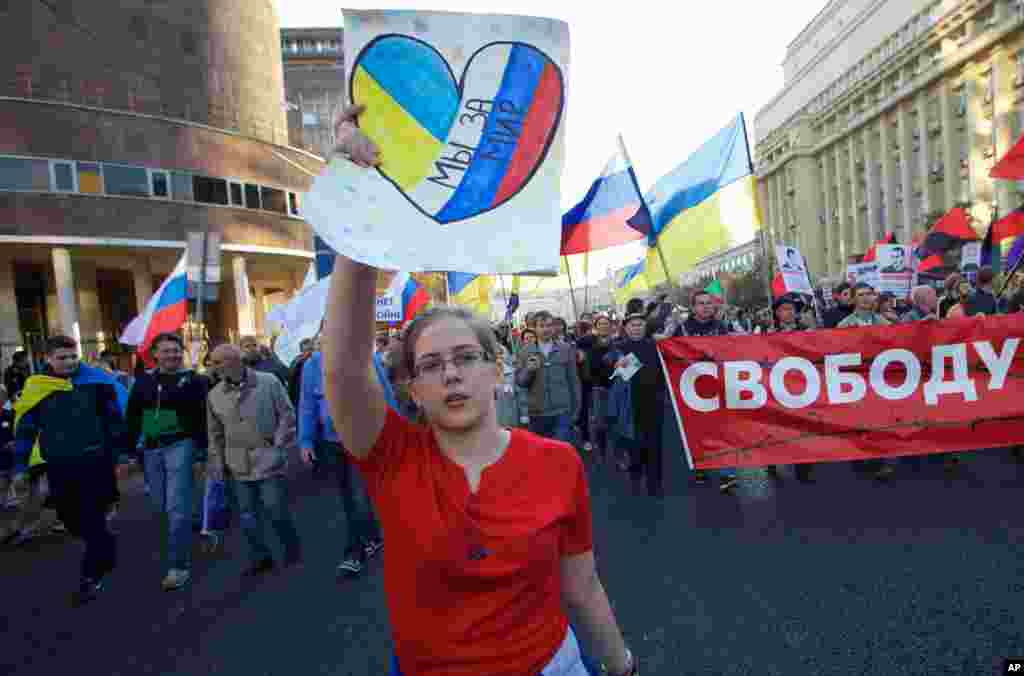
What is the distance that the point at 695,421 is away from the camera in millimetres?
6023

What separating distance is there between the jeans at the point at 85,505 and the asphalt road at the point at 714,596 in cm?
24

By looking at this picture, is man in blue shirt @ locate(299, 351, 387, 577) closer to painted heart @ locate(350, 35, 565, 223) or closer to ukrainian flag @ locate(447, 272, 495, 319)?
painted heart @ locate(350, 35, 565, 223)

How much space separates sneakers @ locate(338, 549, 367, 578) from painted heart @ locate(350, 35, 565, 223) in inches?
150

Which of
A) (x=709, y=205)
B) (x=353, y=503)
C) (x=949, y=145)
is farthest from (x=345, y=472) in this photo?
(x=949, y=145)

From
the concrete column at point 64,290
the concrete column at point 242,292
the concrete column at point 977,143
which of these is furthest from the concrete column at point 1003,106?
the concrete column at point 64,290

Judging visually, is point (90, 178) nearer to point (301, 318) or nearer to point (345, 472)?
point (301, 318)

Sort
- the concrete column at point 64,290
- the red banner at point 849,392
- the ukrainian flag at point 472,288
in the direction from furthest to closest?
1. the concrete column at point 64,290
2. the ukrainian flag at point 472,288
3. the red banner at point 849,392

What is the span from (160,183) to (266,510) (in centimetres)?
2670

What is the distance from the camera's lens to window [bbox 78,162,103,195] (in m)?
25.8

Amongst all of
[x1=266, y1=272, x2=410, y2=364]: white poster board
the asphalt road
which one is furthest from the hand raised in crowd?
[x1=266, y1=272, x2=410, y2=364]: white poster board

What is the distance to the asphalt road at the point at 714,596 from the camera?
3436 millimetres

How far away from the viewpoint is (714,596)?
4098 millimetres

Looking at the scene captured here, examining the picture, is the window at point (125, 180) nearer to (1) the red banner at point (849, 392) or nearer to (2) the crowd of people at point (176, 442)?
(2) the crowd of people at point (176, 442)

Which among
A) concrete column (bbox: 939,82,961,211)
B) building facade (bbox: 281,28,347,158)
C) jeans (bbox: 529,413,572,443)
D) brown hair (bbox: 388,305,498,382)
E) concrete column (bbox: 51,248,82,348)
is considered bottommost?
jeans (bbox: 529,413,572,443)
